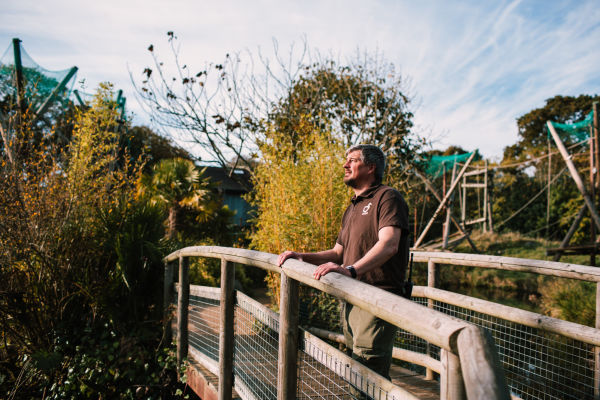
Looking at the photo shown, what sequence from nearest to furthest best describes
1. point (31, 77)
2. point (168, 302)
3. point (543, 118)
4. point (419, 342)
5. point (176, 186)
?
point (419, 342) → point (168, 302) → point (31, 77) → point (176, 186) → point (543, 118)

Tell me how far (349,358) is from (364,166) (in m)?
1.17

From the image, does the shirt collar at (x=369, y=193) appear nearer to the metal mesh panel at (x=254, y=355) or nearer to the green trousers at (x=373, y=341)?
the green trousers at (x=373, y=341)

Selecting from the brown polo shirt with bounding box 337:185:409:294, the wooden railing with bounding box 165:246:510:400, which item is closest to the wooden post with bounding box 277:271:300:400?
the wooden railing with bounding box 165:246:510:400

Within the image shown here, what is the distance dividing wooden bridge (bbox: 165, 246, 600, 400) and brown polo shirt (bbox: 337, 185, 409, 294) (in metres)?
0.40

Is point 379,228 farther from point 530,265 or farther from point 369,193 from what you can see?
point 530,265

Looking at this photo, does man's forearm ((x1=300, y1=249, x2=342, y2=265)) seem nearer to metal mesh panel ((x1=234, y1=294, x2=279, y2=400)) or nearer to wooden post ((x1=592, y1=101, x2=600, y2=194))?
metal mesh panel ((x1=234, y1=294, x2=279, y2=400))

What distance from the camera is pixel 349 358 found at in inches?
67.0

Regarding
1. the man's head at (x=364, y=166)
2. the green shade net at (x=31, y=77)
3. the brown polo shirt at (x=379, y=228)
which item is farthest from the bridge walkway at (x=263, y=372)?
the green shade net at (x=31, y=77)

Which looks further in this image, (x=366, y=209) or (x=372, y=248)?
(x=366, y=209)

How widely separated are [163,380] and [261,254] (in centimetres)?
271

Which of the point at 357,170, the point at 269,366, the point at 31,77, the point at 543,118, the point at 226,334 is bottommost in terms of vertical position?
the point at 269,366

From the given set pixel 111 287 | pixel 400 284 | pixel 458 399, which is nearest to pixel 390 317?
pixel 458 399

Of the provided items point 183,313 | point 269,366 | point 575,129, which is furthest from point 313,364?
point 575,129

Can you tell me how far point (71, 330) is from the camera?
5070mm
